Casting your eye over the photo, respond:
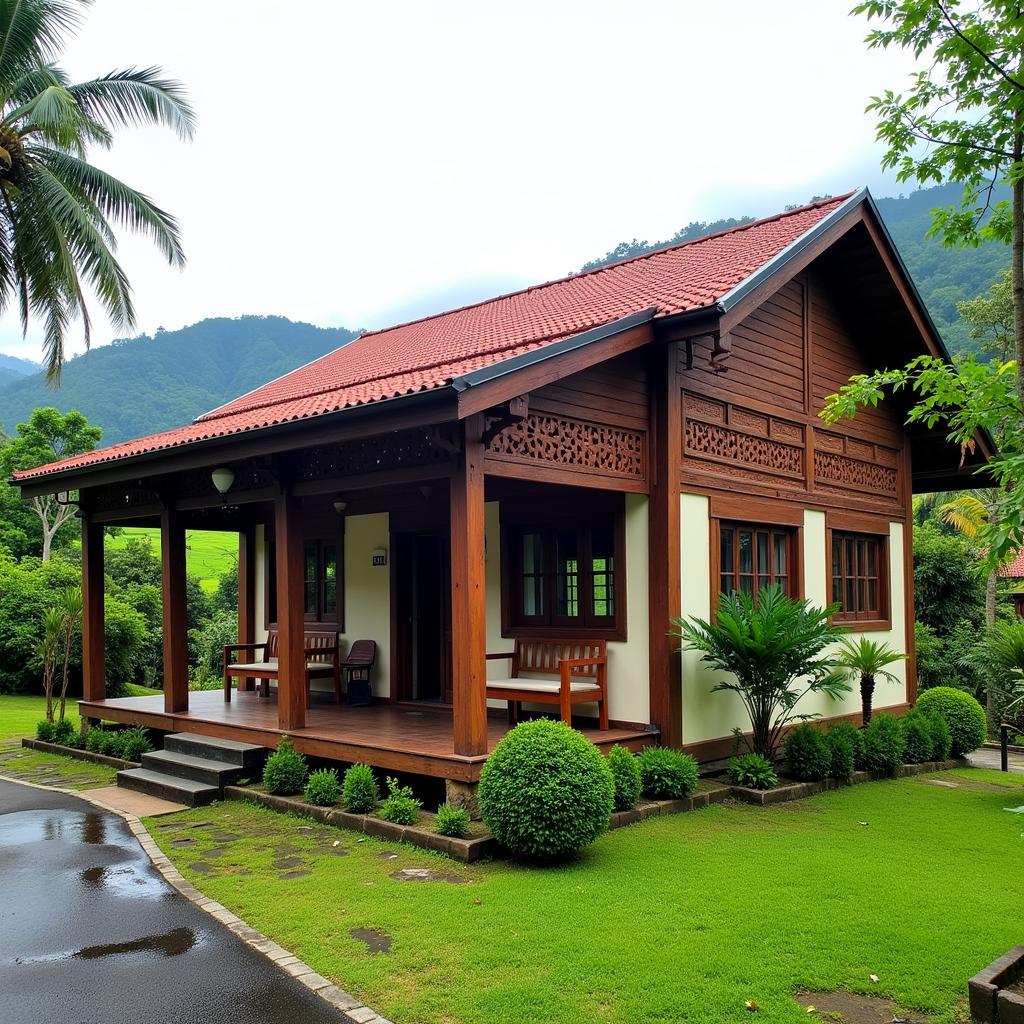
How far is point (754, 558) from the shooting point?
10312mm

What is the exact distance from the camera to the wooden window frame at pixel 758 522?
9.47 meters

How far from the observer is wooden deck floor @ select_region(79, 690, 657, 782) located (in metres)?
7.46

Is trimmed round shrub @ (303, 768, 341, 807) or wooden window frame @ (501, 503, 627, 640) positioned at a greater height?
wooden window frame @ (501, 503, 627, 640)

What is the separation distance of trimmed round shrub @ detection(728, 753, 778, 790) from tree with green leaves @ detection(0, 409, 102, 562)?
25.6 metres

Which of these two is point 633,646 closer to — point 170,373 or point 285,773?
point 285,773

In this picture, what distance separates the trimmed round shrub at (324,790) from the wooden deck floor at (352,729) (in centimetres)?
31

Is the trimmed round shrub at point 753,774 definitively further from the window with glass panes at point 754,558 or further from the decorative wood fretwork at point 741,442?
the decorative wood fretwork at point 741,442

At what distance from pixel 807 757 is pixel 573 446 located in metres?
4.12

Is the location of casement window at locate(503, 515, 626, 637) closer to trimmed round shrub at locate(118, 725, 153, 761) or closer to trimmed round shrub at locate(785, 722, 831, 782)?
trimmed round shrub at locate(785, 722, 831, 782)

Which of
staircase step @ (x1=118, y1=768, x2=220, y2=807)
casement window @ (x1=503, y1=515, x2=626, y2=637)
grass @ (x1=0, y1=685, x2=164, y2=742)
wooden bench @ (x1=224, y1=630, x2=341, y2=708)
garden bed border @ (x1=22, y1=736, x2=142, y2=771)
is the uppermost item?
casement window @ (x1=503, y1=515, x2=626, y2=637)

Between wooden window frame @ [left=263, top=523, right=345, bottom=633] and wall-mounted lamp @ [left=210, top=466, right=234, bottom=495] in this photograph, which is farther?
wooden window frame @ [left=263, top=523, right=345, bottom=633]

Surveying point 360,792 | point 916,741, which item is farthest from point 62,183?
point 916,741

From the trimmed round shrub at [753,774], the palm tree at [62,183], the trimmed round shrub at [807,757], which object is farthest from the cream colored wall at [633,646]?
the palm tree at [62,183]

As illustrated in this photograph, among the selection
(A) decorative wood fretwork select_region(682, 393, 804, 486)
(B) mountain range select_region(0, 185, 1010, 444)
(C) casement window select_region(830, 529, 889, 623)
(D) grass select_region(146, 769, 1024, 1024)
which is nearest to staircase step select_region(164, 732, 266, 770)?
(D) grass select_region(146, 769, 1024, 1024)
